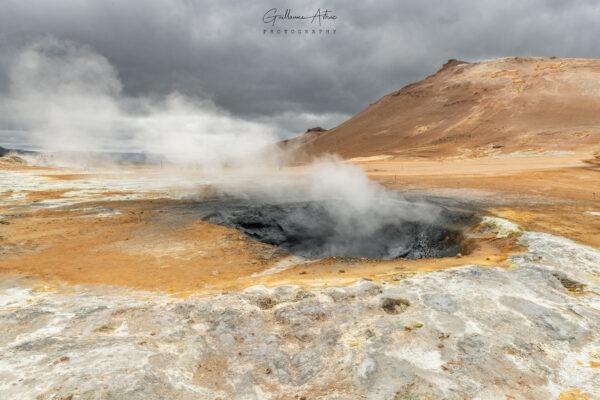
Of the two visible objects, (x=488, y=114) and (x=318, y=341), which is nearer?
(x=318, y=341)

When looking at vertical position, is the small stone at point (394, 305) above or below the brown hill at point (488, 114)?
below

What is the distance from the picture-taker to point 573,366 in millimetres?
3438

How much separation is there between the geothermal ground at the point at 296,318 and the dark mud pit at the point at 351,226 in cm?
82

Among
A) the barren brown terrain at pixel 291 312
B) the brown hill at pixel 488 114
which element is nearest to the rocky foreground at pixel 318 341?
the barren brown terrain at pixel 291 312

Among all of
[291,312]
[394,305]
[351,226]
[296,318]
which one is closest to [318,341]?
[296,318]

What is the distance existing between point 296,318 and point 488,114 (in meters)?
59.5

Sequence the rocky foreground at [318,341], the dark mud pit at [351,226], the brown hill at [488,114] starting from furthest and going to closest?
the brown hill at [488,114] → the dark mud pit at [351,226] → the rocky foreground at [318,341]

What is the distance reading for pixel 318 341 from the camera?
401 cm

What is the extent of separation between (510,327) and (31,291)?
7.38 meters

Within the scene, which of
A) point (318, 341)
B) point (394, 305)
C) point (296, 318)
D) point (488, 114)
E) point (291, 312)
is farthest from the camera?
point (488, 114)

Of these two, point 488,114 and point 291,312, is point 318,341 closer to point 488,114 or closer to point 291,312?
point 291,312

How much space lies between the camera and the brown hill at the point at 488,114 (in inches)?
1692

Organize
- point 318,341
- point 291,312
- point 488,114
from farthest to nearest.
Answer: point 488,114 → point 291,312 → point 318,341

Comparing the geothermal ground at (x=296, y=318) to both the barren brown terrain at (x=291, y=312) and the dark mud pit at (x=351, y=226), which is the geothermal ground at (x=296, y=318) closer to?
the barren brown terrain at (x=291, y=312)
